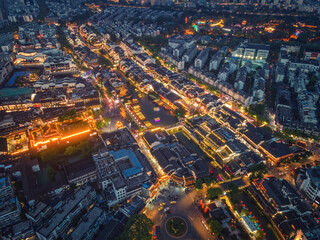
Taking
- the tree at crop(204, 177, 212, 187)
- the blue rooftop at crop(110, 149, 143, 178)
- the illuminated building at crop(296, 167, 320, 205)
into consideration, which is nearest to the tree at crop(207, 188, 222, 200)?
the tree at crop(204, 177, 212, 187)

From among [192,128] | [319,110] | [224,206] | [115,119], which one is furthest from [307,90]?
[115,119]

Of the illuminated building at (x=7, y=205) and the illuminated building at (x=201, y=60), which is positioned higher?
the illuminated building at (x=201, y=60)

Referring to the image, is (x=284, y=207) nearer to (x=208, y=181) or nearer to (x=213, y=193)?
(x=213, y=193)

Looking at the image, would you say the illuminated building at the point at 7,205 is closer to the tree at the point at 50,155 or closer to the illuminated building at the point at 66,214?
the illuminated building at the point at 66,214

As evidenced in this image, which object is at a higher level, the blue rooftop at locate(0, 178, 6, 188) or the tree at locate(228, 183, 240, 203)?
the blue rooftop at locate(0, 178, 6, 188)

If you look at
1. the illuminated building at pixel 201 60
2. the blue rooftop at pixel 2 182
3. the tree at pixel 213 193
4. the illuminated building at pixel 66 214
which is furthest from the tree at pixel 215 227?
the illuminated building at pixel 201 60

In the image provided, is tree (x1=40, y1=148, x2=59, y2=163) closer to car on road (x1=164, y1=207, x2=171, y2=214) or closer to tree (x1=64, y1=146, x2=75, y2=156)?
tree (x1=64, y1=146, x2=75, y2=156)
